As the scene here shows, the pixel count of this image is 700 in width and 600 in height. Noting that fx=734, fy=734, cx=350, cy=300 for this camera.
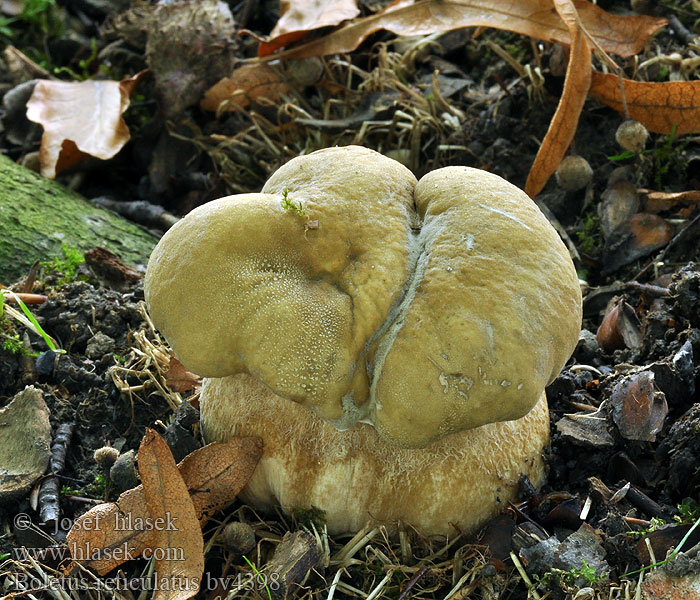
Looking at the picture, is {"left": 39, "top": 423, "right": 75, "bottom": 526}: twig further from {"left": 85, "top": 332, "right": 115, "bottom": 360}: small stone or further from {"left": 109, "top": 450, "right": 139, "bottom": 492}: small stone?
{"left": 85, "top": 332, "right": 115, "bottom": 360}: small stone

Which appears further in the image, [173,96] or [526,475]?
[173,96]

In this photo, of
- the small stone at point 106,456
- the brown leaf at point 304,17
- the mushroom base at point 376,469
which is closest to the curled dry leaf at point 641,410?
the mushroom base at point 376,469

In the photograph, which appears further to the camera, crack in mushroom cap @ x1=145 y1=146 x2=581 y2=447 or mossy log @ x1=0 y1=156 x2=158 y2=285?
mossy log @ x1=0 y1=156 x2=158 y2=285

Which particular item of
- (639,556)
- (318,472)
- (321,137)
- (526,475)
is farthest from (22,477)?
(321,137)

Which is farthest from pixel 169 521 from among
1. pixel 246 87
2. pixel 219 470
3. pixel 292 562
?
pixel 246 87

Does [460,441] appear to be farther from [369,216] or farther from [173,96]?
[173,96]

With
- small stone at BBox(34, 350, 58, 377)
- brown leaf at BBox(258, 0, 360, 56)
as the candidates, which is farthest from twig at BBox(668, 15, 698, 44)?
small stone at BBox(34, 350, 58, 377)

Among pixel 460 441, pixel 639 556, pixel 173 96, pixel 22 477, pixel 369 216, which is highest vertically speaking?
pixel 369 216
